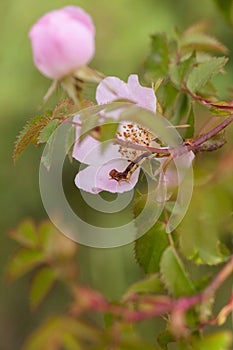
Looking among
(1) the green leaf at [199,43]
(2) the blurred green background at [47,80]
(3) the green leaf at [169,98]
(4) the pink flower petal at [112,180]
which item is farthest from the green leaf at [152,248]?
(2) the blurred green background at [47,80]

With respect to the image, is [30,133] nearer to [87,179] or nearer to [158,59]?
[87,179]

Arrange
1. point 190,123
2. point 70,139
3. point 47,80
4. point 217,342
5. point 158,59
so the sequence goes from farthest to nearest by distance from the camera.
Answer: point 47,80
point 158,59
point 190,123
point 70,139
point 217,342

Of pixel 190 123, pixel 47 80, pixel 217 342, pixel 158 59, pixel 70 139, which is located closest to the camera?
pixel 217 342

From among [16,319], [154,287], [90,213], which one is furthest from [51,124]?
[16,319]

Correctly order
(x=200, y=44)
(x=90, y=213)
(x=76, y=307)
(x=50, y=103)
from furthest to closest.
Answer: (x=90, y=213)
(x=50, y=103)
(x=200, y=44)
(x=76, y=307)

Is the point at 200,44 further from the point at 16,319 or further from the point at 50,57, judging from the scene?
the point at 16,319

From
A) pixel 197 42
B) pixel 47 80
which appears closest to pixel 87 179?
pixel 197 42
